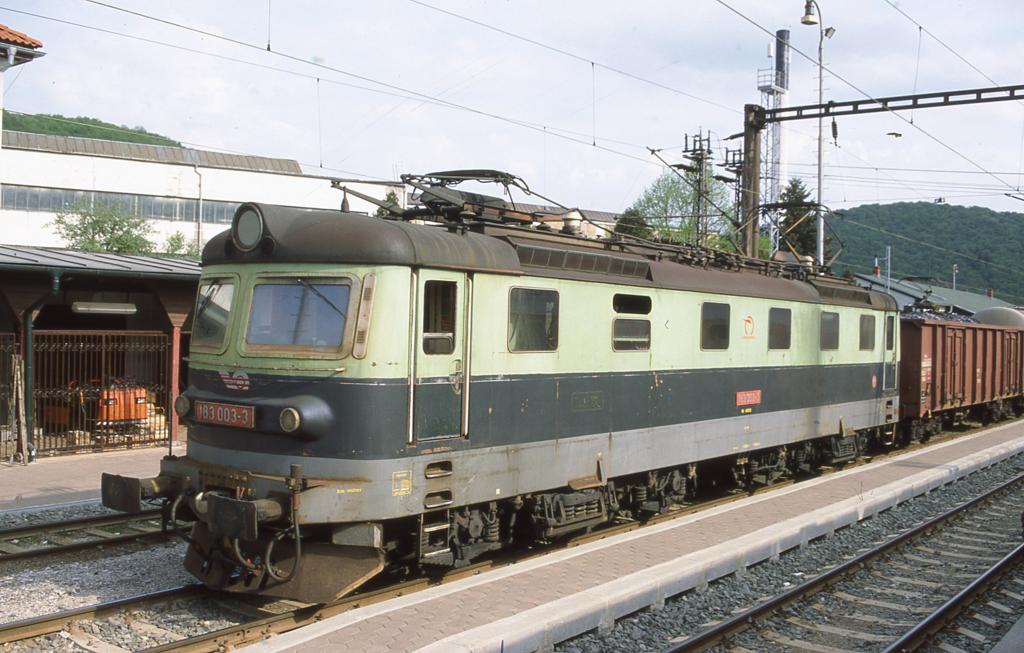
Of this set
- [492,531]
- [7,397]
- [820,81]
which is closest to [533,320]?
[492,531]

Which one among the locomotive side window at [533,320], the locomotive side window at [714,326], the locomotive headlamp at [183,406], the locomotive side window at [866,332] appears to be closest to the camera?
the locomotive headlamp at [183,406]

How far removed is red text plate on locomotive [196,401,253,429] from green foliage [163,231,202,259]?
3754cm

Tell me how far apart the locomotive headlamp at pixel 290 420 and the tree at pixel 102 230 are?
3722cm

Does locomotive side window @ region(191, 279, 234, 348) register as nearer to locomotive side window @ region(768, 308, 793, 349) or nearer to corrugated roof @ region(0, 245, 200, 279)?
locomotive side window @ region(768, 308, 793, 349)

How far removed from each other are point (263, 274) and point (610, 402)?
4077 millimetres

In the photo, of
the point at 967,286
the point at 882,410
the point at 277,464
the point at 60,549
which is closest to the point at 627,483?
the point at 277,464

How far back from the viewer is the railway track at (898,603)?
7738 mm

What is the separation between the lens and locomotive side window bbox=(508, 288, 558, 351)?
28.6ft

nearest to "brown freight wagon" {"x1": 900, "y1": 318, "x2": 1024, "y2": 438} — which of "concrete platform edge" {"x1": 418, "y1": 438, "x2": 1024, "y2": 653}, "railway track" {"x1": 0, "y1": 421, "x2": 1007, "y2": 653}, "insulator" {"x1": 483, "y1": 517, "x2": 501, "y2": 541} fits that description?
"concrete platform edge" {"x1": 418, "y1": 438, "x2": 1024, "y2": 653}

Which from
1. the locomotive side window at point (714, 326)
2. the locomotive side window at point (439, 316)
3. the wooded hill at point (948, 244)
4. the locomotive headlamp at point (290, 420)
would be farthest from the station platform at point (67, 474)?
the wooded hill at point (948, 244)

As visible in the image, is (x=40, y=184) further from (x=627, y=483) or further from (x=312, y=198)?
(x=627, y=483)

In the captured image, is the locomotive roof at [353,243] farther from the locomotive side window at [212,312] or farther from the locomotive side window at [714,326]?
the locomotive side window at [714,326]

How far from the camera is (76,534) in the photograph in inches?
422

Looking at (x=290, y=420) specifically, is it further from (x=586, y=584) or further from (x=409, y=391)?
(x=586, y=584)
